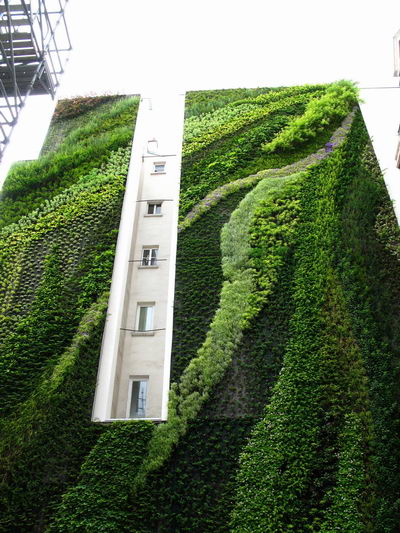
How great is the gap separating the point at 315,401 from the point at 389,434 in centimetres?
127

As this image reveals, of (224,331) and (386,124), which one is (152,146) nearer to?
(386,124)

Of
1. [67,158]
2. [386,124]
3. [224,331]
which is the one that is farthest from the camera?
[67,158]

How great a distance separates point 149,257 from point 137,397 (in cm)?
351

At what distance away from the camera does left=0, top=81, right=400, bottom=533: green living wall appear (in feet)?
25.1

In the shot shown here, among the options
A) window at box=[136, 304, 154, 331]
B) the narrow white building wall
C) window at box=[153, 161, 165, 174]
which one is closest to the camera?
the narrow white building wall

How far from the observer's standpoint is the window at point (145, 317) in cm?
1038

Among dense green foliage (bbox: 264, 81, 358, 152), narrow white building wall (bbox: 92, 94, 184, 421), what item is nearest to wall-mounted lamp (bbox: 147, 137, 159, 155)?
narrow white building wall (bbox: 92, 94, 184, 421)

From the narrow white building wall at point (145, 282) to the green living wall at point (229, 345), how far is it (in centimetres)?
29

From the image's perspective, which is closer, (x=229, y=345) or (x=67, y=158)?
(x=229, y=345)

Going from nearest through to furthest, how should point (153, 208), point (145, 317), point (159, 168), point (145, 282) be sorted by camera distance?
point (145, 317) → point (145, 282) → point (153, 208) → point (159, 168)

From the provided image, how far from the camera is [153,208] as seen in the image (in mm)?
12594

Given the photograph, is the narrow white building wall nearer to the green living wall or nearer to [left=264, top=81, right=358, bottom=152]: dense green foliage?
the green living wall

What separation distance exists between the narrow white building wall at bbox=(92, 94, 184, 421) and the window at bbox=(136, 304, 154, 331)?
0.07 feet

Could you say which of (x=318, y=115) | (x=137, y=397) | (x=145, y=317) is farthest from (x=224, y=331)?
(x=318, y=115)
